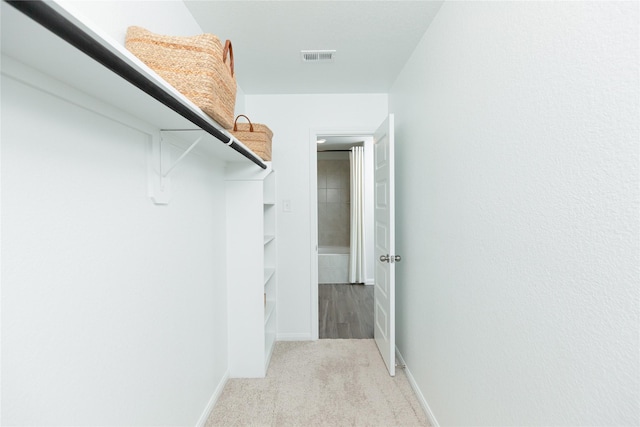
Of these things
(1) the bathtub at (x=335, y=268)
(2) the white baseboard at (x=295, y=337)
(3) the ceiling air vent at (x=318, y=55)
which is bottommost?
Answer: (2) the white baseboard at (x=295, y=337)

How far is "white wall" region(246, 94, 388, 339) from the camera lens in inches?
119

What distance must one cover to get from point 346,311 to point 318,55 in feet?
9.06

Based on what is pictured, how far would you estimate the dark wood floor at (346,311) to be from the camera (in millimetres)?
3211

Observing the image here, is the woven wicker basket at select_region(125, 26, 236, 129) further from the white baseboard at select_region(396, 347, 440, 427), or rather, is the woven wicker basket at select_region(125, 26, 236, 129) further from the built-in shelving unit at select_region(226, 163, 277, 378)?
the white baseboard at select_region(396, 347, 440, 427)

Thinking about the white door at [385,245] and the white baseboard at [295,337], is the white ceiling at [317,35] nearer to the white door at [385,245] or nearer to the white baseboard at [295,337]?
the white door at [385,245]

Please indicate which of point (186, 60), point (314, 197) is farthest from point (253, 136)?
point (186, 60)

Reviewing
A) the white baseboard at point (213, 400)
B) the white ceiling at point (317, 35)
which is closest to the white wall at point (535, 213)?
the white ceiling at point (317, 35)

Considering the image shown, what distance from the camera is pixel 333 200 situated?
6.28m

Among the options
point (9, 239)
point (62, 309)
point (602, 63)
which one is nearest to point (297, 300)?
point (62, 309)

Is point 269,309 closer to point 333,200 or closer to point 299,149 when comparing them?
point 299,149

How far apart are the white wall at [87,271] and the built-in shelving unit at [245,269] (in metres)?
0.67

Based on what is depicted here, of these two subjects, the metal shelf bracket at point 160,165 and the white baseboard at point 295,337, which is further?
the white baseboard at point 295,337

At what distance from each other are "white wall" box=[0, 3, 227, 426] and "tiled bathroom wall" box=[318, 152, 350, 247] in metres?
4.67

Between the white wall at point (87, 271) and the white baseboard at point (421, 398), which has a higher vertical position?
the white wall at point (87, 271)
